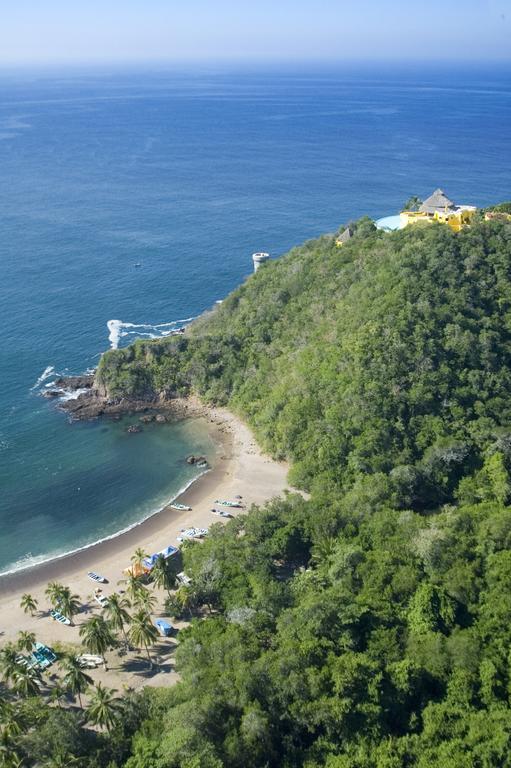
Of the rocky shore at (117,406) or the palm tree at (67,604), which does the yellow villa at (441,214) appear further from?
the palm tree at (67,604)

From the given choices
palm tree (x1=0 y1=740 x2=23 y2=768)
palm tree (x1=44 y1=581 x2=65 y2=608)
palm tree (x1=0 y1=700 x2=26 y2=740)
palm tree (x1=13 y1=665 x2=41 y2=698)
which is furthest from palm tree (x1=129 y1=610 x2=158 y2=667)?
palm tree (x1=0 y1=740 x2=23 y2=768)

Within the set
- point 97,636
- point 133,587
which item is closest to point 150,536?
point 133,587

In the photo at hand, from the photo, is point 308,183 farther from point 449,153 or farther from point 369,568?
point 369,568

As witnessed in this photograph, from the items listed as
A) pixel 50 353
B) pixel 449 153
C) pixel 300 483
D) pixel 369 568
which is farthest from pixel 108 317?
pixel 449 153

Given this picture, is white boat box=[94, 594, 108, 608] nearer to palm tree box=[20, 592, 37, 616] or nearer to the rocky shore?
palm tree box=[20, 592, 37, 616]

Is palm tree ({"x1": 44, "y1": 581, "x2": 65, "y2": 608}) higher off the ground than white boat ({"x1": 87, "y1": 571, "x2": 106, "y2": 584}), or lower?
higher

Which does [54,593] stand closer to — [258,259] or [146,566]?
[146,566]
